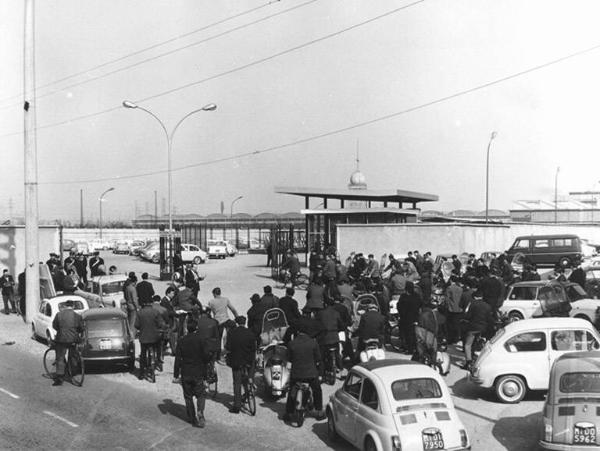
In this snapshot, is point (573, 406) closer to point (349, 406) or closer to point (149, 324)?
point (349, 406)

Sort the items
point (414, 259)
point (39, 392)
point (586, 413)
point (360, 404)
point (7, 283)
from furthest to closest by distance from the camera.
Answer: point (414, 259), point (7, 283), point (39, 392), point (360, 404), point (586, 413)

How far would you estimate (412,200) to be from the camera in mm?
46719

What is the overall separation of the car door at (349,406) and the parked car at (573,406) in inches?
100

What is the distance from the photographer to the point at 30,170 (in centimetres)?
2030

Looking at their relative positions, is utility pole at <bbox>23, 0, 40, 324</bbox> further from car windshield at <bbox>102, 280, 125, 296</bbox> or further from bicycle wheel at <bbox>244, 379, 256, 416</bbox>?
bicycle wheel at <bbox>244, 379, 256, 416</bbox>

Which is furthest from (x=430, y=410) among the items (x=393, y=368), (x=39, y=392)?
(x=39, y=392)

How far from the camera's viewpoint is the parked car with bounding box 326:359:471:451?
28.6 ft

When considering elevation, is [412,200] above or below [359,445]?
above

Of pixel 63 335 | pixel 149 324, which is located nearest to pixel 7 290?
pixel 63 335

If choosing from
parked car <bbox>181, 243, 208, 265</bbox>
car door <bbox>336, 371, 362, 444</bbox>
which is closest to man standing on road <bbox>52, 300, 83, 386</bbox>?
car door <bbox>336, 371, 362, 444</bbox>

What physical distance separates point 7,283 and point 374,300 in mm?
13825

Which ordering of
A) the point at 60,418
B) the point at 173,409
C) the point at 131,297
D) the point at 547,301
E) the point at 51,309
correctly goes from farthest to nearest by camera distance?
1. the point at 51,309
2. the point at 131,297
3. the point at 547,301
4. the point at 173,409
5. the point at 60,418

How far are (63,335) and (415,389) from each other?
7669 millimetres

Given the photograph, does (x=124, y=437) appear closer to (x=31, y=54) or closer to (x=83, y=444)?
(x=83, y=444)
